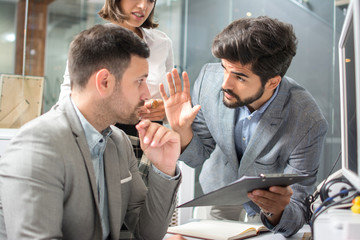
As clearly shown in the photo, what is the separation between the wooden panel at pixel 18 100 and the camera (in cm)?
375

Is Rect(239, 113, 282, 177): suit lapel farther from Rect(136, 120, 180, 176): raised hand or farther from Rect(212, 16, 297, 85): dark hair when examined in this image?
Rect(136, 120, 180, 176): raised hand

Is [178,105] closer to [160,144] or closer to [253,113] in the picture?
[160,144]

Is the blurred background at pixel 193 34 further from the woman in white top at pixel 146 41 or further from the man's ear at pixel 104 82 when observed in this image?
the man's ear at pixel 104 82

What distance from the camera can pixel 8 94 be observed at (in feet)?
12.7

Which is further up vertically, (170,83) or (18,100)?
(170,83)

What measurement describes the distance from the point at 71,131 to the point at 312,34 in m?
3.46

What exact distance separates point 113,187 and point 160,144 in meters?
0.20

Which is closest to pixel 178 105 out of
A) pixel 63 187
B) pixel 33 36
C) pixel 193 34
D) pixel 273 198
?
pixel 273 198

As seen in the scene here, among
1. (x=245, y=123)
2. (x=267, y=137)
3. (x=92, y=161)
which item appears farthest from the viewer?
(x=245, y=123)

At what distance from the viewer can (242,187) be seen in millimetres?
1197

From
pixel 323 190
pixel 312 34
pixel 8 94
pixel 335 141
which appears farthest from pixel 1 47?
pixel 323 190

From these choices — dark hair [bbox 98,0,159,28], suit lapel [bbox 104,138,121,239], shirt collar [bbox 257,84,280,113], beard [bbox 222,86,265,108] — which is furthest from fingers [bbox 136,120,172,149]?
dark hair [bbox 98,0,159,28]

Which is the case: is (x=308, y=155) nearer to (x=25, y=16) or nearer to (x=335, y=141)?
(x=335, y=141)

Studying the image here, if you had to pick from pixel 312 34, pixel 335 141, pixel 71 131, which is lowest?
pixel 335 141
